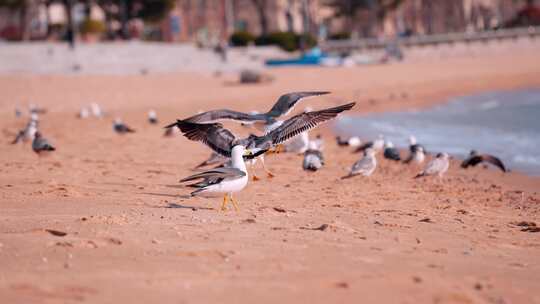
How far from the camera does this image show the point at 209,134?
10328 millimetres

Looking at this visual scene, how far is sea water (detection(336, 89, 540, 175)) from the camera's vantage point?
17.6 m

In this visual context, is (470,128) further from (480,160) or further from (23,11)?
(23,11)

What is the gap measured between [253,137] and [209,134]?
0.93 metres

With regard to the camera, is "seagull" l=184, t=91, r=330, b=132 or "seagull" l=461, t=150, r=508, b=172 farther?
"seagull" l=461, t=150, r=508, b=172

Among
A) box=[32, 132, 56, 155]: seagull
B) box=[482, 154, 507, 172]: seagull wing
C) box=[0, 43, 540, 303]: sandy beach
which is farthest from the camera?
box=[32, 132, 56, 155]: seagull

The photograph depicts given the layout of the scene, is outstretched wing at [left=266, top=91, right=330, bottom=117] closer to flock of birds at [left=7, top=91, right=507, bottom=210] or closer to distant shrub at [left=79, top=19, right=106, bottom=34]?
flock of birds at [left=7, top=91, right=507, bottom=210]

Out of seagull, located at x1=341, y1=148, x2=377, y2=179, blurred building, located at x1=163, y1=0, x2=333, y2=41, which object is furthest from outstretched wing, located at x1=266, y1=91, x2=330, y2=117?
blurred building, located at x1=163, y1=0, x2=333, y2=41

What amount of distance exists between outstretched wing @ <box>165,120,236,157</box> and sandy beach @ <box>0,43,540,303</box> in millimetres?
675

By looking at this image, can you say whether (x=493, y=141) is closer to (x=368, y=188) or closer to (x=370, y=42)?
(x=368, y=188)

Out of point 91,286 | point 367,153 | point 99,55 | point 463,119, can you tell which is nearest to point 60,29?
point 99,55

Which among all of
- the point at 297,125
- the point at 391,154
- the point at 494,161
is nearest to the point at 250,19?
the point at 391,154

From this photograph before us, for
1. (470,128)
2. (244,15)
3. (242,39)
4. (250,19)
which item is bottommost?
(470,128)

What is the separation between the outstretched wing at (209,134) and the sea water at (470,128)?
6.29 m

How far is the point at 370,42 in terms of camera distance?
61.7 meters
